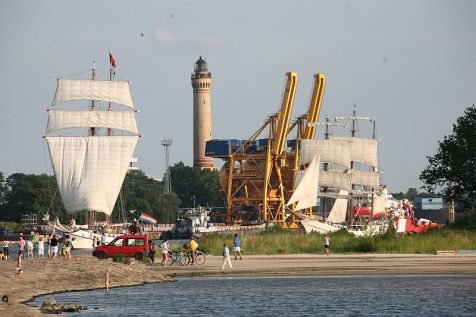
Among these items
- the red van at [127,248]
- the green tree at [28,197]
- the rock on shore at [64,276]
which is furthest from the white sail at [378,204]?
the rock on shore at [64,276]

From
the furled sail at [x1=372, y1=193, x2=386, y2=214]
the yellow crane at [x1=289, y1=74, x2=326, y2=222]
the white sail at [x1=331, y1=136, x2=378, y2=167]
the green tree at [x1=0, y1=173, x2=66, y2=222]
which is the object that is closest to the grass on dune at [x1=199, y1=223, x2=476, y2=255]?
the white sail at [x1=331, y1=136, x2=378, y2=167]

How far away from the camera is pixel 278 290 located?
49.8 metres

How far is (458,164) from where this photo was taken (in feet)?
336

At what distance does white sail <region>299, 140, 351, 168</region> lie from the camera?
451ft

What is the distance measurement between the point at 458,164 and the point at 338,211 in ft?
116

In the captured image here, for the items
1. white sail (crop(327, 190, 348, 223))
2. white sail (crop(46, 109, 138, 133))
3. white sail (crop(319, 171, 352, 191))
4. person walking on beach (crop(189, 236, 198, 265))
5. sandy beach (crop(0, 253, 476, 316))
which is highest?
white sail (crop(46, 109, 138, 133))

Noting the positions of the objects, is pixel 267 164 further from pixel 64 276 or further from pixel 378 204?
pixel 64 276

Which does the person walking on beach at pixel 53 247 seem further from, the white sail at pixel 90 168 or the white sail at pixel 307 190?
the white sail at pixel 307 190

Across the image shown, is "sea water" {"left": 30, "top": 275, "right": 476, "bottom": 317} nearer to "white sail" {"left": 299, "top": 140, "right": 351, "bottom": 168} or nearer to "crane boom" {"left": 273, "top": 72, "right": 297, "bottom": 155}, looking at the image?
"white sail" {"left": 299, "top": 140, "right": 351, "bottom": 168}

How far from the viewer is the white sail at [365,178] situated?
138375 mm

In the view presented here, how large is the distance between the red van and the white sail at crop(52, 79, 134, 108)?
60955mm

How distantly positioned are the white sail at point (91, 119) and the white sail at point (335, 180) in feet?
77.6

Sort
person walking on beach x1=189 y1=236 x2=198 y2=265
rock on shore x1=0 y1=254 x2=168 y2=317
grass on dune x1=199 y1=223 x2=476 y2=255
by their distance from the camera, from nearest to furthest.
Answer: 1. rock on shore x1=0 y1=254 x2=168 y2=317
2. person walking on beach x1=189 y1=236 x2=198 y2=265
3. grass on dune x1=199 y1=223 x2=476 y2=255

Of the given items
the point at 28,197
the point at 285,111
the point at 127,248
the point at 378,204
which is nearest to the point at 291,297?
the point at 127,248
